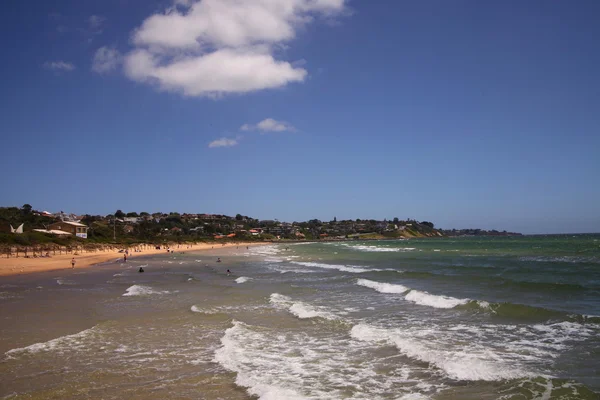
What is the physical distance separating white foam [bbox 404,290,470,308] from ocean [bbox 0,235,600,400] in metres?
0.06

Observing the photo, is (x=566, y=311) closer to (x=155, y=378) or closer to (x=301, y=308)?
(x=301, y=308)

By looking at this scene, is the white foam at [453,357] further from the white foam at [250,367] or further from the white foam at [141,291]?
the white foam at [141,291]

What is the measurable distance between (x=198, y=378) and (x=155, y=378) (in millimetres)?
924

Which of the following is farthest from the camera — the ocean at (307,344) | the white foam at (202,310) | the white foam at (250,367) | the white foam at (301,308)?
the white foam at (202,310)

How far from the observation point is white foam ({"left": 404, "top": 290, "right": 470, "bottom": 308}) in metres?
18.3

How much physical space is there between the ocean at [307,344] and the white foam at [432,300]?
0.06 meters

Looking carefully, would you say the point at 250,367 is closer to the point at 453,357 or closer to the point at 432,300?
the point at 453,357

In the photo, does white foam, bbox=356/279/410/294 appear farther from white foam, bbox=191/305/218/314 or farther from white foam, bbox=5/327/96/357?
white foam, bbox=5/327/96/357

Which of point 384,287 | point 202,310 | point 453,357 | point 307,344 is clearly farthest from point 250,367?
point 384,287

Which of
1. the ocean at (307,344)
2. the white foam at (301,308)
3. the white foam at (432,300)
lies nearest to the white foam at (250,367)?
the ocean at (307,344)

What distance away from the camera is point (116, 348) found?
11633 millimetres

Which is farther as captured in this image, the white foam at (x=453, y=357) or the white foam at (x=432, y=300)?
the white foam at (x=432, y=300)

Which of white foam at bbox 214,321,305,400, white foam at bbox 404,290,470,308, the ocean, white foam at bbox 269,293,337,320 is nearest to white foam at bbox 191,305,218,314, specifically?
the ocean

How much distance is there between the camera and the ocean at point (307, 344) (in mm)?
8492
